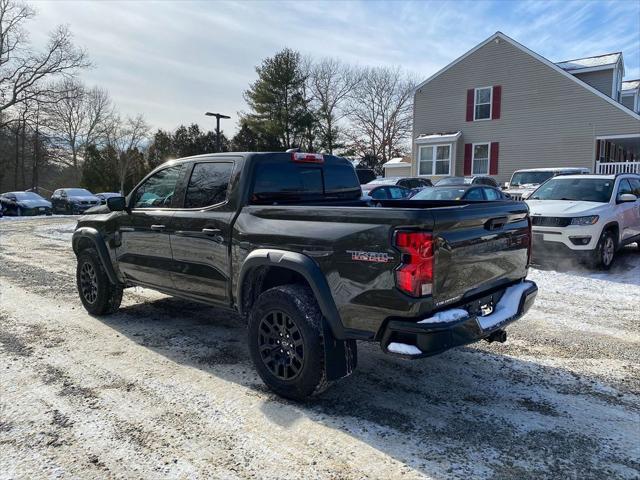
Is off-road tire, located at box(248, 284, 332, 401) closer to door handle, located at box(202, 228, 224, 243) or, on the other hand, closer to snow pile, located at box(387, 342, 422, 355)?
snow pile, located at box(387, 342, 422, 355)

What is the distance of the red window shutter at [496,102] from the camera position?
2342 centimetres

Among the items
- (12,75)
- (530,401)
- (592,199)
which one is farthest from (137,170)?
(530,401)

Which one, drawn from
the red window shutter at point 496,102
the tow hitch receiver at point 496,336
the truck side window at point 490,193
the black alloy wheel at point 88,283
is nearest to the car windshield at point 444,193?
the truck side window at point 490,193

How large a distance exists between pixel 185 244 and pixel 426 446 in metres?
2.81

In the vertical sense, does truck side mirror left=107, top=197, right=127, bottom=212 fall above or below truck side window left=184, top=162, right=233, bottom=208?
below

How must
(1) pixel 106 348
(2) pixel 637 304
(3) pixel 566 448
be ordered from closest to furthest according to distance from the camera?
Result: (3) pixel 566 448 → (1) pixel 106 348 → (2) pixel 637 304

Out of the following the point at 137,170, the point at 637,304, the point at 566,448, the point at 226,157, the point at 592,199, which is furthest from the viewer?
the point at 137,170

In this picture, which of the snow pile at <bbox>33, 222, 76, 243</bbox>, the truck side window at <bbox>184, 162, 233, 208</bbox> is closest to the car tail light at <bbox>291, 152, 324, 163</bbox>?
the truck side window at <bbox>184, 162, 233, 208</bbox>

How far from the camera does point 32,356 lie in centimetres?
448

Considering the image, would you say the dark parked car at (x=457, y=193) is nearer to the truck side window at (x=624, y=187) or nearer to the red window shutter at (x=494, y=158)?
the truck side window at (x=624, y=187)

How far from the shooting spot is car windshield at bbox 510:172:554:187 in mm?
16641

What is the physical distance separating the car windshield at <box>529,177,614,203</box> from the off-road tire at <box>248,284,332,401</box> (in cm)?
768

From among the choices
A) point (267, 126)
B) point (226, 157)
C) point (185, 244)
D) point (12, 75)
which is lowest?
point (185, 244)

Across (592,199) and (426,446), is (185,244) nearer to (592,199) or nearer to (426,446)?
(426,446)
